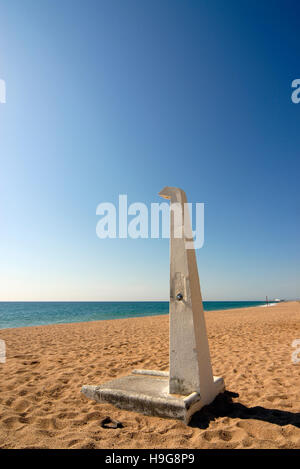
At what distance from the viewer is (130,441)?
278 cm

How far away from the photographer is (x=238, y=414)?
3420mm

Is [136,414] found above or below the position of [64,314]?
above

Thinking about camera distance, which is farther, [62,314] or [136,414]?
[62,314]

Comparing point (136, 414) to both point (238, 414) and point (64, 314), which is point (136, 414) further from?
point (64, 314)

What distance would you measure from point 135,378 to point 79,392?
958mm

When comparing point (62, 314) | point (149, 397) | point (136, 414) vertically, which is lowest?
point (62, 314)

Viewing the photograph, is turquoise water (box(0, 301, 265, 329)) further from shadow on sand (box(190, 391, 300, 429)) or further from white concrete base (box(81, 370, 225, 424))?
shadow on sand (box(190, 391, 300, 429))

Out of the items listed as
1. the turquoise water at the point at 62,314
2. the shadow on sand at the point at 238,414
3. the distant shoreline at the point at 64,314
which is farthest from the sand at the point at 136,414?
the turquoise water at the point at 62,314

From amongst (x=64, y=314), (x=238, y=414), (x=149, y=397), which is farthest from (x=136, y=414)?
(x=64, y=314)

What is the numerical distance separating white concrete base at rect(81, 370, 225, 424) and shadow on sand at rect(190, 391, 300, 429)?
0.30 feet

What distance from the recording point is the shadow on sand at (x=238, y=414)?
3166 mm

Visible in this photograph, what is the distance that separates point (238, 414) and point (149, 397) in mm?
1194
